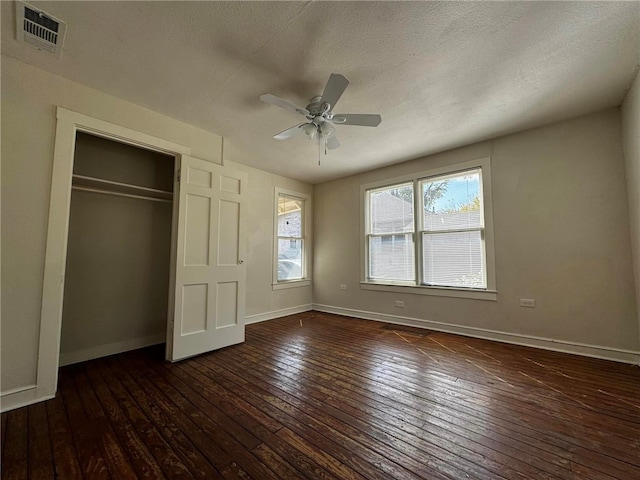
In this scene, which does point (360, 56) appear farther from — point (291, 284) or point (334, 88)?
point (291, 284)

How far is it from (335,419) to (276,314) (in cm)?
324

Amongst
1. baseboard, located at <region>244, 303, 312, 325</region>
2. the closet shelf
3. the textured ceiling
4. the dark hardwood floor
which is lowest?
the dark hardwood floor

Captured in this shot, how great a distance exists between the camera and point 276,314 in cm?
498

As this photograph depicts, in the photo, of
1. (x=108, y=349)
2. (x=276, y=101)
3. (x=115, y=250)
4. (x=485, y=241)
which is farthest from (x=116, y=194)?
(x=485, y=241)

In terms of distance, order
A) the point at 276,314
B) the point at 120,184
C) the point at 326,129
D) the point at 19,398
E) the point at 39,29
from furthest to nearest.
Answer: the point at 276,314 < the point at 120,184 < the point at 326,129 < the point at 19,398 < the point at 39,29

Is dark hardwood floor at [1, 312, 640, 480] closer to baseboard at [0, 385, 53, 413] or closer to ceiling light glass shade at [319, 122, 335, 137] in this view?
baseboard at [0, 385, 53, 413]

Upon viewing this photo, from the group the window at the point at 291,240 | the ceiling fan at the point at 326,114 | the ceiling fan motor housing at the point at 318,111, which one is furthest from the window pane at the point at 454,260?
the ceiling fan motor housing at the point at 318,111

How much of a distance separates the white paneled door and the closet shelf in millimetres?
590

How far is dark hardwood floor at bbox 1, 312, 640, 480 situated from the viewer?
4.78ft

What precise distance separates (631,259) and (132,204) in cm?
581

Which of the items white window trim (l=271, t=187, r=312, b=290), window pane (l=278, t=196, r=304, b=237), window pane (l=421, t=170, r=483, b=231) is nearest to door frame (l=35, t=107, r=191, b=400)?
white window trim (l=271, t=187, r=312, b=290)

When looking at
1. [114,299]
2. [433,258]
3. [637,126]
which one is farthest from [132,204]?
[637,126]

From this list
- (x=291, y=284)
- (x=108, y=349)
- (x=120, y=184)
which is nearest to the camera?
(x=120, y=184)

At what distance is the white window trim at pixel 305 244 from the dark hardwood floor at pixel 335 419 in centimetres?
209
